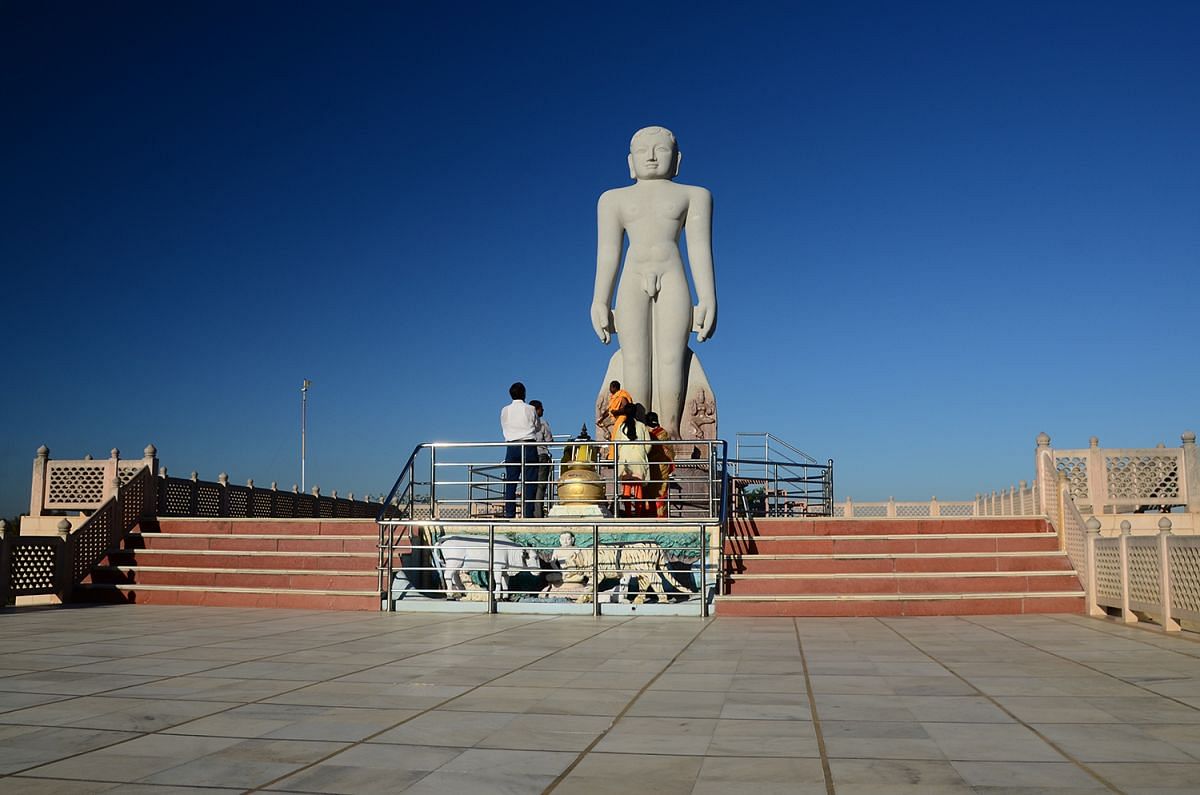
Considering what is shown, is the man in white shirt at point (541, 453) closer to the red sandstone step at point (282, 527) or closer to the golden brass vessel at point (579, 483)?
the golden brass vessel at point (579, 483)

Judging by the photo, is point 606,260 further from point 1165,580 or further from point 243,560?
point 1165,580

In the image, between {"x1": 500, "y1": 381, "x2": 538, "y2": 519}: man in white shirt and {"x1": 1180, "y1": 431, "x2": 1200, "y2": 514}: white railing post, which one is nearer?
{"x1": 500, "y1": 381, "x2": 538, "y2": 519}: man in white shirt

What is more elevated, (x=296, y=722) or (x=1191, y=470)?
(x=1191, y=470)

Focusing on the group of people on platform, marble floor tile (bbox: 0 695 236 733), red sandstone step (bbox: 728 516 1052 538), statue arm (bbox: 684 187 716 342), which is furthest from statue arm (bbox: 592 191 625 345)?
marble floor tile (bbox: 0 695 236 733)

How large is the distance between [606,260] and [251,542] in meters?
6.93

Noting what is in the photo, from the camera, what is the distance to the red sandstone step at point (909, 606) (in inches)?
382

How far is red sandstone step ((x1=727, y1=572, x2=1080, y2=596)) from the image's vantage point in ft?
33.0

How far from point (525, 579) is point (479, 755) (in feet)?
23.3

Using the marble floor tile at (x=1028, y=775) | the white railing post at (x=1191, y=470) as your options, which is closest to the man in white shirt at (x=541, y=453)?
the marble floor tile at (x=1028, y=775)

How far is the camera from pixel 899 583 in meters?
Result: 10.1

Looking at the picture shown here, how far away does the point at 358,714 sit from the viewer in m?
4.54

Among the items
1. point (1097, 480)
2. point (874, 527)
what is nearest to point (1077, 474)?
point (1097, 480)

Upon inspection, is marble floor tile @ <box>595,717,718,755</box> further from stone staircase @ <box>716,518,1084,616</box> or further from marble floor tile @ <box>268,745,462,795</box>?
stone staircase @ <box>716,518,1084,616</box>

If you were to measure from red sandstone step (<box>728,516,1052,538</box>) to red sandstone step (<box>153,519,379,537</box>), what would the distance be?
15.2ft
